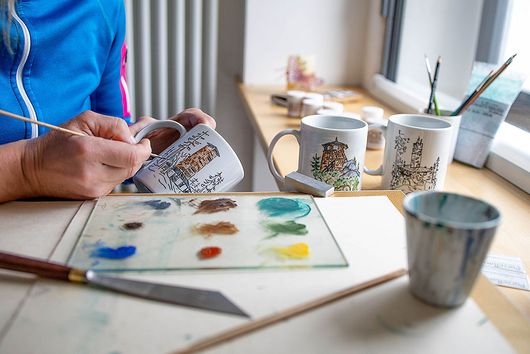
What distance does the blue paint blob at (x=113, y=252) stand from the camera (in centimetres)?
51

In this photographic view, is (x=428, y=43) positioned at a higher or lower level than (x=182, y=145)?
higher

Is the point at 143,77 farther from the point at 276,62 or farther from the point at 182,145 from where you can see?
the point at 182,145

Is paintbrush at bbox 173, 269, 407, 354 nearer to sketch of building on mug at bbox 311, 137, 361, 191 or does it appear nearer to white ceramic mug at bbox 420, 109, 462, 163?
sketch of building on mug at bbox 311, 137, 361, 191

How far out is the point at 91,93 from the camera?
1.10m

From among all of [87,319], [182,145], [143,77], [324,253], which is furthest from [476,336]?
[143,77]

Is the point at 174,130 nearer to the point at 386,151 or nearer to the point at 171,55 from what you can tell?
the point at 386,151

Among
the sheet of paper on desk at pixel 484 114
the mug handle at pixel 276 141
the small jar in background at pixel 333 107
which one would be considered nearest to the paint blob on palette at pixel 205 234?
the mug handle at pixel 276 141

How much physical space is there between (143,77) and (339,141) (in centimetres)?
112

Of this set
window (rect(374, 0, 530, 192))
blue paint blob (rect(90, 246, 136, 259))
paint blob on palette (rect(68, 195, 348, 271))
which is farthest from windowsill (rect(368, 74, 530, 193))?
blue paint blob (rect(90, 246, 136, 259))

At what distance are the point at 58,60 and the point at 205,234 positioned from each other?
1.85ft

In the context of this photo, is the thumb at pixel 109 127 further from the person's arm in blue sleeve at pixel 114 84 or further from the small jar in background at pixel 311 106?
the small jar in background at pixel 311 106

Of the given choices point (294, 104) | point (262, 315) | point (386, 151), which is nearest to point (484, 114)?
point (386, 151)

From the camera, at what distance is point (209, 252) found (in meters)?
0.52

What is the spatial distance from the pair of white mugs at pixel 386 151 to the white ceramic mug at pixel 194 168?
81 millimetres
